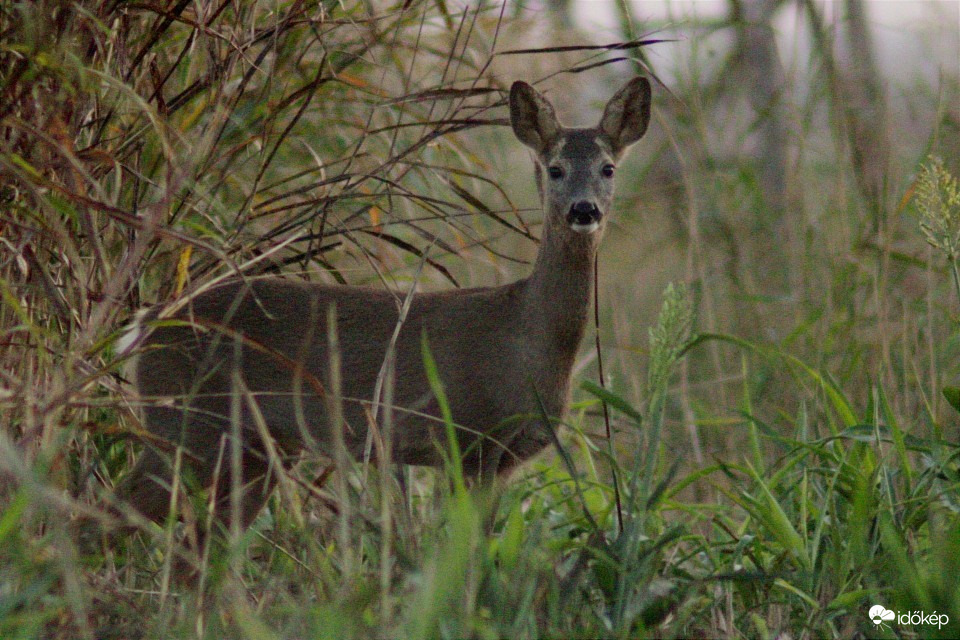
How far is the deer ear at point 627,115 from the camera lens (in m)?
3.90

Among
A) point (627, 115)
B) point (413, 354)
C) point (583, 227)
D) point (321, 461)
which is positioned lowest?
point (321, 461)

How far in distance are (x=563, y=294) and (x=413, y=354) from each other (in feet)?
1.65

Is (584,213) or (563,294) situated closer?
(584,213)

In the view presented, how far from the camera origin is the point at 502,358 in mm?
3629

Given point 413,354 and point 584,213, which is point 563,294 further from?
point 413,354

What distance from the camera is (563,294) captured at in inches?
143

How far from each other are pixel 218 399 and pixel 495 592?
1386 mm

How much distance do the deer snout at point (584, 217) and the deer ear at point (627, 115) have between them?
0.50m

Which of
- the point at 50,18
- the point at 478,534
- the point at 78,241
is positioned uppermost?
the point at 50,18

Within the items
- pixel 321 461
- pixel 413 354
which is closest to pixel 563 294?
pixel 413 354

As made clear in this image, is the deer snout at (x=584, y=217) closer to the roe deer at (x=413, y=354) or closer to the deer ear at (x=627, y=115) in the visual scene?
the roe deer at (x=413, y=354)

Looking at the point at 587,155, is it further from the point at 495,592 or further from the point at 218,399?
the point at 495,592

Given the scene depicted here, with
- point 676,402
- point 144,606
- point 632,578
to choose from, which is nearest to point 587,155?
point 632,578

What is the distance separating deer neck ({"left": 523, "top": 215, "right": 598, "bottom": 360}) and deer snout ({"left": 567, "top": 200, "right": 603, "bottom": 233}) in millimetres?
101
